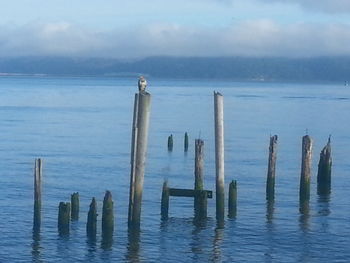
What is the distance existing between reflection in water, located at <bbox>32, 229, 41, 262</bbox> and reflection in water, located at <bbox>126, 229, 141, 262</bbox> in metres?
2.73

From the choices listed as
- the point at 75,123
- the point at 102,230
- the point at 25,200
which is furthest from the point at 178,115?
the point at 102,230

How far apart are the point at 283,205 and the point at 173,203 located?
455 centimetres

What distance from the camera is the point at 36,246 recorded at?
25203mm

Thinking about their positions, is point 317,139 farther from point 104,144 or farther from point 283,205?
point 283,205

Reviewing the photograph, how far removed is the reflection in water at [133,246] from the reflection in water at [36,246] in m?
2.73

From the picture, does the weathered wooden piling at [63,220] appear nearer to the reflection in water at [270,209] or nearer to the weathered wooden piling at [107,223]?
the weathered wooden piling at [107,223]

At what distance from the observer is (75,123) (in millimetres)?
79562

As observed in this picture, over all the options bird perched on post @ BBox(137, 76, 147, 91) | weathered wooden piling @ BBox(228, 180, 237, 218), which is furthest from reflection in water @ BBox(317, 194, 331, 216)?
bird perched on post @ BBox(137, 76, 147, 91)

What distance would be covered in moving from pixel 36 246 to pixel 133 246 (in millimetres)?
3050

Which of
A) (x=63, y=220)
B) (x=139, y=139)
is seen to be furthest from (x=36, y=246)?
(x=139, y=139)

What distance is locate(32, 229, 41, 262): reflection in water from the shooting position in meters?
24.1

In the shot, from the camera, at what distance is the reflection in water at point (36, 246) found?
24.1m

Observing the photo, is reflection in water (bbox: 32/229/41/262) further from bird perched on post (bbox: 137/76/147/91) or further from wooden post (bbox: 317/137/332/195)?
wooden post (bbox: 317/137/332/195)

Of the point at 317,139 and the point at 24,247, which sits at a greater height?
the point at 317,139
